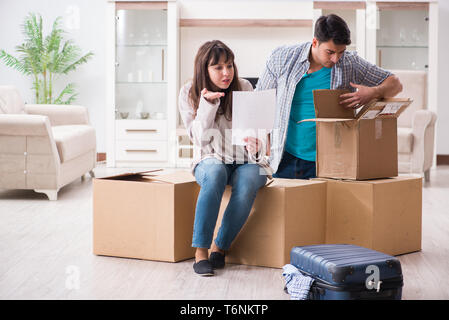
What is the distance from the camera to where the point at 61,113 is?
15.4 feet

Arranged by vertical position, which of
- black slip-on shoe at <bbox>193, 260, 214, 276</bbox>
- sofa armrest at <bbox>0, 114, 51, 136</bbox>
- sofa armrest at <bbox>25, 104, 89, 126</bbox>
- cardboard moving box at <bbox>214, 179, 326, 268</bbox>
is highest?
sofa armrest at <bbox>25, 104, 89, 126</bbox>

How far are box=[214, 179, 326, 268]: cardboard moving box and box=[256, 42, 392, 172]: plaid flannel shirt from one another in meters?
0.31

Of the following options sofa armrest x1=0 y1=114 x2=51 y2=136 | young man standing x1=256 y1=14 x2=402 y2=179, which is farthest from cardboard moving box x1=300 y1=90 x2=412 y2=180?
sofa armrest x1=0 y1=114 x2=51 y2=136

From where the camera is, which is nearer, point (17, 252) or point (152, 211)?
point (152, 211)

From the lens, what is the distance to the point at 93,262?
7.34 feet

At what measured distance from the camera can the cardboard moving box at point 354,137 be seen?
227 cm

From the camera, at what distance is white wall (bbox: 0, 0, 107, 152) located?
612 cm

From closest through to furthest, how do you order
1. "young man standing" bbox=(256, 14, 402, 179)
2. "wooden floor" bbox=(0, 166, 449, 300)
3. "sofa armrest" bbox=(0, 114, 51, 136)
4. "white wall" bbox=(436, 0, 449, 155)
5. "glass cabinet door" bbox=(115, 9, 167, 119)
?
"wooden floor" bbox=(0, 166, 449, 300), "young man standing" bbox=(256, 14, 402, 179), "sofa armrest" bbox=(0, 114, 51, 136), "glass cabinet door" bbox=(115, 9, 167, 119), "white wall" bbox=(436, 0, 449, 155)

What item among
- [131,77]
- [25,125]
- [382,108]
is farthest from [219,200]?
[131,77]

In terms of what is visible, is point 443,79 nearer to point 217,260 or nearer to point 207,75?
point 207,75

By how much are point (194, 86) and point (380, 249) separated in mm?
987

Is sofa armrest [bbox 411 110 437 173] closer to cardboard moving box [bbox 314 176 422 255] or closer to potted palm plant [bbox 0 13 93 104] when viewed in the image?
cardboard moving box [bbox 314 176 422 255]
